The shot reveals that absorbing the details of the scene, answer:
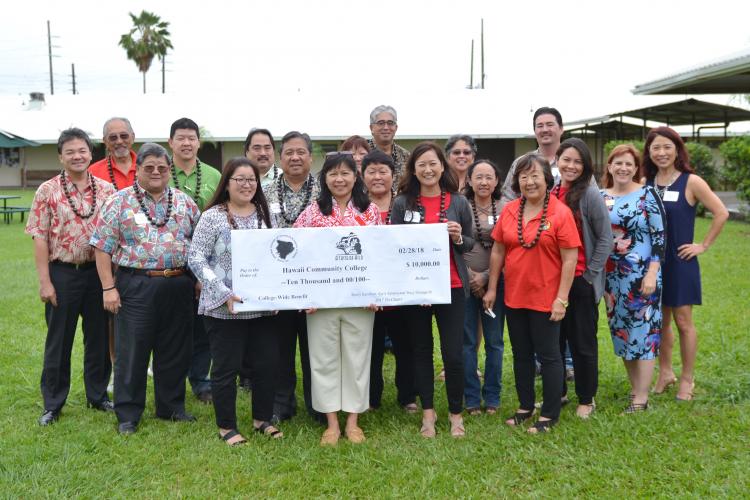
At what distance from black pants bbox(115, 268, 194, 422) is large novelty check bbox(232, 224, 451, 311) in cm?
70

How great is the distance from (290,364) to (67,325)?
5.55ft

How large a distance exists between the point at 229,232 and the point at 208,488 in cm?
162

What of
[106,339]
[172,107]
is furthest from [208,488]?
[172,107]

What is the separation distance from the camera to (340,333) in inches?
186

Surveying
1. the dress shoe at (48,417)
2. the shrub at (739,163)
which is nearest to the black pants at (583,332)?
the dress shoe at (48,417)

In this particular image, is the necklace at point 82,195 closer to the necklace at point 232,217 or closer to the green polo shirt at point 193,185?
the green polo shirt at point 193,185

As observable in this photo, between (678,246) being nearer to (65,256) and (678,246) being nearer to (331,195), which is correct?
(331,195)

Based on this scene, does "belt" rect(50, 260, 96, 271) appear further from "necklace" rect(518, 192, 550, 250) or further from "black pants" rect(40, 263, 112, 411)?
"necklace" rect(518, 192, 550, 250)

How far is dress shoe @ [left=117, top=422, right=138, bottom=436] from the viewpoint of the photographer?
495 cm

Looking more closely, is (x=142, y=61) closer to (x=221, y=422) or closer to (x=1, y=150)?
(x=1, y=150)

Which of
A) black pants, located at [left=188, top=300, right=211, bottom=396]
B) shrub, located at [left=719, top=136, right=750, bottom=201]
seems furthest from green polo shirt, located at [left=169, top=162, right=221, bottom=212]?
shrub, located at [left=719, top=136, right=750, bottom=201]

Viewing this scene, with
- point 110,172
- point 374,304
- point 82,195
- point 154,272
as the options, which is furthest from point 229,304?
point 110,172

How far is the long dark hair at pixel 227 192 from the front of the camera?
183 inches

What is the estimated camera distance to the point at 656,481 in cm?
397
